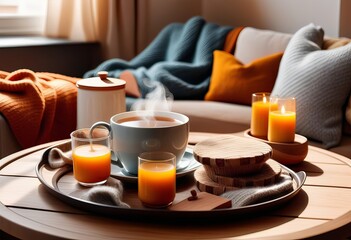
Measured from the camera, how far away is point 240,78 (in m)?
2.91

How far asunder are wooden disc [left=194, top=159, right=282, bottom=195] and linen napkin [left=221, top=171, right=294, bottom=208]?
28 millimetres

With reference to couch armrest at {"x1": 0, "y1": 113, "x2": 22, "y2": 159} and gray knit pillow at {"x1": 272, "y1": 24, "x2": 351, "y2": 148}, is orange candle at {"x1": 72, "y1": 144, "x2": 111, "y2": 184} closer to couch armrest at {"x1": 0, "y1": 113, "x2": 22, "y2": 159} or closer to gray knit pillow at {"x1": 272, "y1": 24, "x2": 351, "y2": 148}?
couch armrest at {"x1": 0, "y1": 113, "x2": 22, "y2": 159}

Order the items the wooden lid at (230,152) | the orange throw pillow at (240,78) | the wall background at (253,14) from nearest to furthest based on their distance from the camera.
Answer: the wooden lid at (230,152), the orange throw pillow at (240,78), the wall background at (253,14)

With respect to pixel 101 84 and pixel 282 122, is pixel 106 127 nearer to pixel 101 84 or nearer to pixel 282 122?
pixel 101 84

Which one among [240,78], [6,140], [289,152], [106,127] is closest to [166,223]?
[106,127]

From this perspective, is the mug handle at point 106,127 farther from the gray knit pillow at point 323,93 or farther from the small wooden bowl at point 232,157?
the gray knit pillow at point 323,93

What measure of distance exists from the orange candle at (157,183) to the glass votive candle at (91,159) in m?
0.15

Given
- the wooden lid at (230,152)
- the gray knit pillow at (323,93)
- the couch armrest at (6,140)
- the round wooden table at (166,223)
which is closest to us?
the round wooden table at (166,223)

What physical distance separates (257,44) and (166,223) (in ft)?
6.69

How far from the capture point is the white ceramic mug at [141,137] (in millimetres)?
1326

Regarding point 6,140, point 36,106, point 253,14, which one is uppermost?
point 253,14

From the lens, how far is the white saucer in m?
1.36

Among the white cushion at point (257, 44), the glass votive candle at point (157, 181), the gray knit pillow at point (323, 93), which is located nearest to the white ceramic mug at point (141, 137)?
the glass votive candle at point (157, 181)

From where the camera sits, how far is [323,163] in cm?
158
